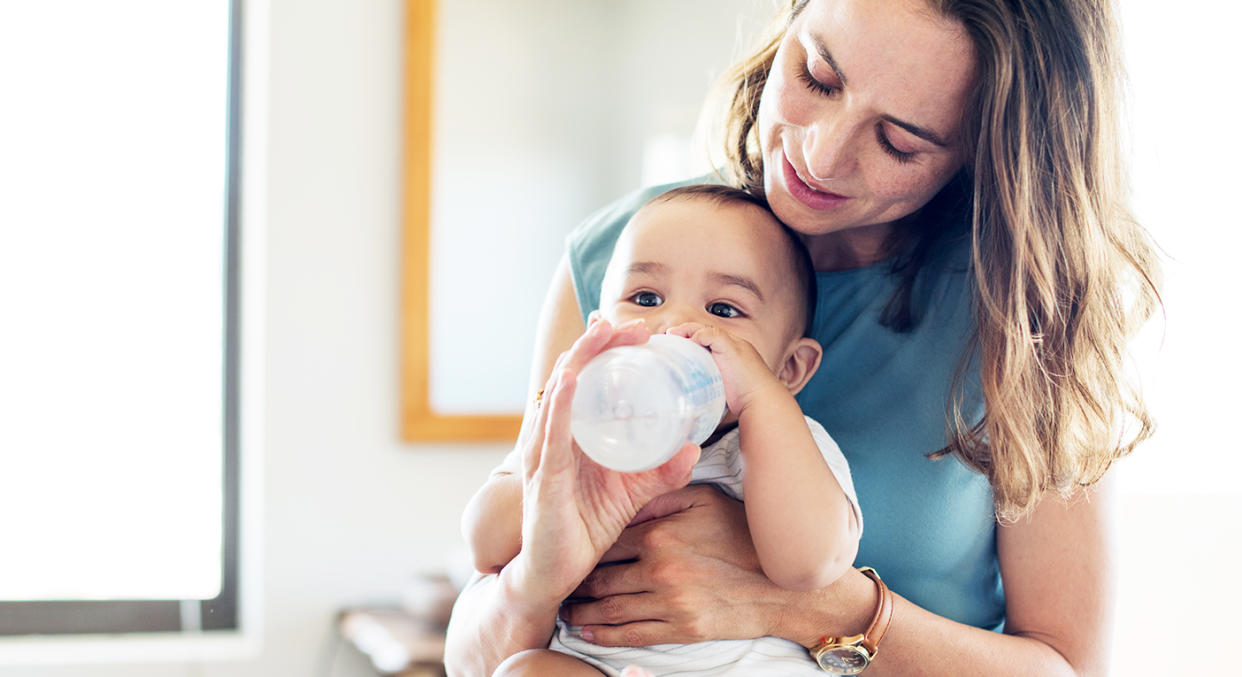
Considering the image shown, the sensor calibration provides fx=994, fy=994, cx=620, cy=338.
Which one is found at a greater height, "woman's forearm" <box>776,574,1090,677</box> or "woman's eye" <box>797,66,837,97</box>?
"woman's eye" <box>797,66,837,97</box>

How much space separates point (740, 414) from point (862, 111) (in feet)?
1.09

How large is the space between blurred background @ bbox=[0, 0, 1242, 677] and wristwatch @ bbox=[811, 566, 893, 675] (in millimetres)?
1377

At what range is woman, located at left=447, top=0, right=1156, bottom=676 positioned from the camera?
970 millimetres

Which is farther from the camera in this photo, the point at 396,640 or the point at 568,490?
the point at 396,640

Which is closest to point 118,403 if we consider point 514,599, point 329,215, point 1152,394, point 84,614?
point 84,614

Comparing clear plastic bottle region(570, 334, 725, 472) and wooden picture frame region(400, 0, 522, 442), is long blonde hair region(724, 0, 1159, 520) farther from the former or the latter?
wooden picture frame region(400, 0, 522, 442)

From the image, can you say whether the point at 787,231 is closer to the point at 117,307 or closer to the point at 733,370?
the point at 733,370

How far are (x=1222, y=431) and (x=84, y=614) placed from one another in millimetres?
2569

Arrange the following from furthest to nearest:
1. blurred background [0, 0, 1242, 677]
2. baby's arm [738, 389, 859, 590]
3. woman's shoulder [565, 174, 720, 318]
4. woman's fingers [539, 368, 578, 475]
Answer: blurred background [0, 0, 1242, 677], woman's shoulder [565, 174, 720, 318], baby's arm [738, 389, 859, 590], woman's fingers [539, 368, 578, 475]

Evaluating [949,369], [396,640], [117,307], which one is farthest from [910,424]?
[117,307]

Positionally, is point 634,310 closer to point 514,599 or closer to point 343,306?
point 514,599

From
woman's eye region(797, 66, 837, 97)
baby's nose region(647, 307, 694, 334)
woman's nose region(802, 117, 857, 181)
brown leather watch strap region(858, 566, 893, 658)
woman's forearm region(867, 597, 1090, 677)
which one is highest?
woman's eye region(797, 66, 837, 97)

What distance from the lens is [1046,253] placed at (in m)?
1.04

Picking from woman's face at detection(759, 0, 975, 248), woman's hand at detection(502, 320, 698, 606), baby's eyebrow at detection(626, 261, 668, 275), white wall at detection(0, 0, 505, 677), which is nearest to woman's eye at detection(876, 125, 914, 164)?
woman's face at detection(759, 0, 975, 248)
